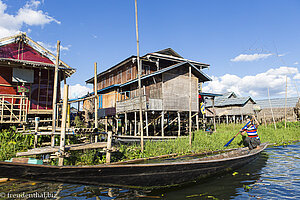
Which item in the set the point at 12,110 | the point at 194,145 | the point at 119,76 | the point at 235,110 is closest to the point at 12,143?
the point at 12,110

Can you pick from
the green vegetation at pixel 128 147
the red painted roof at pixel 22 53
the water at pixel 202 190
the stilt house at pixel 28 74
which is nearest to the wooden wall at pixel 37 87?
the stilt house at pixel 28 74

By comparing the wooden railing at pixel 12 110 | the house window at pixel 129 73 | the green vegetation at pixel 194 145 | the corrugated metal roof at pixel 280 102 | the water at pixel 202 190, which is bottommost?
the water at pixel 202 190

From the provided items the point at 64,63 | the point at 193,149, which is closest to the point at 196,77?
the point at 193,149

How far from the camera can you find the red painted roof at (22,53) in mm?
14444

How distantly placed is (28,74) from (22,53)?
2122 millimetres

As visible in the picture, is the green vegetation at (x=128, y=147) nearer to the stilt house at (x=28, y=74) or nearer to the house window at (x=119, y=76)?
the stilt house at (x=28, y=74)

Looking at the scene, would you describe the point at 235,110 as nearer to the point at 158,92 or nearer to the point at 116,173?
the point at 158,92

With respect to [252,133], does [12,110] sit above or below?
above

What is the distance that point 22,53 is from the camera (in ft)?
49.6

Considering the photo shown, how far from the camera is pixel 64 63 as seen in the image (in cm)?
1510

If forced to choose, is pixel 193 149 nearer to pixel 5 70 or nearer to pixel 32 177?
pixel 32 177

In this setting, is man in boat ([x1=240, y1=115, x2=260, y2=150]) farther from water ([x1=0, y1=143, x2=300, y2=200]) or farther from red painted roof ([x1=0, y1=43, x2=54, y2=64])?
red painted roof ([x1=0, y1=43, x2=54, y2=64])

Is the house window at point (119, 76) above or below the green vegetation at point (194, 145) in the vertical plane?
above

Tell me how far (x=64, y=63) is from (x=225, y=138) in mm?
13688
